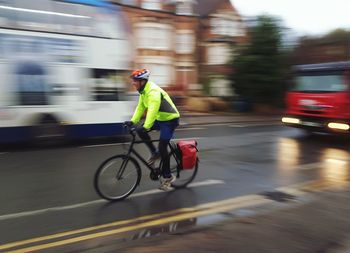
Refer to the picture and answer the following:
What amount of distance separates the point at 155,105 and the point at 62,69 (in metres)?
5.67

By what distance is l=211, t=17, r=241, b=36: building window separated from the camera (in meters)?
40.3

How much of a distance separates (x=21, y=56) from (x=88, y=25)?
6.76ft

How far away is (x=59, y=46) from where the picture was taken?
11.0 m

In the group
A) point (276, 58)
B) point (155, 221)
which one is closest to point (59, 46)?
point (155, 221)

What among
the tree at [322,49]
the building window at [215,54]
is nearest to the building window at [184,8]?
the building window at [215,54]

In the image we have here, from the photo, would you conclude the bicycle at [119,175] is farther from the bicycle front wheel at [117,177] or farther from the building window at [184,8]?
the building window at [184,8]

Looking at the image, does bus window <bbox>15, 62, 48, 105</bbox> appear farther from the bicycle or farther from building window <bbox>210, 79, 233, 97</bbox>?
building window <bbox>210, 79, 233, 97</bbox>

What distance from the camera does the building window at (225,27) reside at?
4031 cm

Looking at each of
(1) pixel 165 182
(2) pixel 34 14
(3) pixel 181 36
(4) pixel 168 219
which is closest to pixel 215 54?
(3) pixel 181 36

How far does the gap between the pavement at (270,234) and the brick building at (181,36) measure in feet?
90.4

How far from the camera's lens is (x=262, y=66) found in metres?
25.1

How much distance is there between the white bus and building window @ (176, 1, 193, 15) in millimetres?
26498

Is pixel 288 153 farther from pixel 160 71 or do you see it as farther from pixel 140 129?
pixel 160 71

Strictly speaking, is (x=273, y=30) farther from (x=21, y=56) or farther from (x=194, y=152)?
(x=194, y=152)
